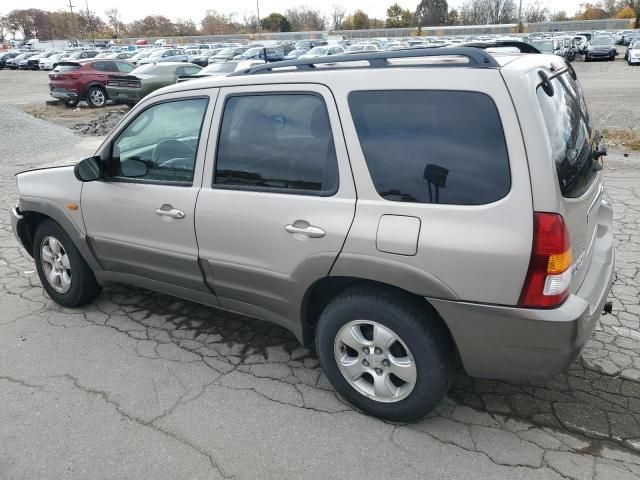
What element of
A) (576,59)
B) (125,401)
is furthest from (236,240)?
(576,59)

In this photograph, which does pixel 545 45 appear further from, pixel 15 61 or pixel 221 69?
pixel 15 61

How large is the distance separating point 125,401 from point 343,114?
207cm

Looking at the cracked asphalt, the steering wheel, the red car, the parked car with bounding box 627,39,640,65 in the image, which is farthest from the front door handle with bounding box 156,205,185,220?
the parked car with bounding box 627,39,640,65

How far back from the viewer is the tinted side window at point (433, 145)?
7.68 ft

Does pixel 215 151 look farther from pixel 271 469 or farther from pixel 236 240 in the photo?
pixel 271 469

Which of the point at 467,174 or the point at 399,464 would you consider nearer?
the point at 467,174

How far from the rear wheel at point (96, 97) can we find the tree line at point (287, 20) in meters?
77.8

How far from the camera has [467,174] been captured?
2.40m

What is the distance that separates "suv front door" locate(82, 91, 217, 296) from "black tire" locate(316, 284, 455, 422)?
1106 millimetres

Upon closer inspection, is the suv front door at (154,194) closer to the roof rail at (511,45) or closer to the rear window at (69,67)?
the roof rail at (511,45)

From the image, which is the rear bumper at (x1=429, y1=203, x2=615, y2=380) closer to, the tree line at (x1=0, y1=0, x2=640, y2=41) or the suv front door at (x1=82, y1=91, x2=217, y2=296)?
the suv front door at (x1=82, y1=91, x2=217, y2=296)

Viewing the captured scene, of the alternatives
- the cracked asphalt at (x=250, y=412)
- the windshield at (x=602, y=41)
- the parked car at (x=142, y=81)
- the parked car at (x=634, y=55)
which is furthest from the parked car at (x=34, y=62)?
the cracked asphalt at (x=250, y=412)

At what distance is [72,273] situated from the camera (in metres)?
4.22

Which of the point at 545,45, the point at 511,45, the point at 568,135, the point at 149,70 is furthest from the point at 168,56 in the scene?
the point at 568,135
